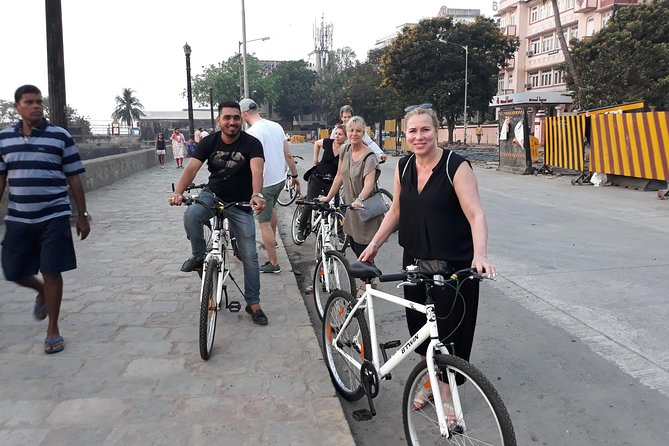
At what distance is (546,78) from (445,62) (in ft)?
54.5

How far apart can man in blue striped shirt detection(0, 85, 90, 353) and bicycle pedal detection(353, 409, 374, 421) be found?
2.29 metres

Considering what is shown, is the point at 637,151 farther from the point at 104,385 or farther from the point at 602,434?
the point at 104,385

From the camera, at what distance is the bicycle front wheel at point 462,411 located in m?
2.35

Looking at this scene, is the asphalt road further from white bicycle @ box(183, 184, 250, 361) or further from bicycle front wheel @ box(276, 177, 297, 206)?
bicycle front wheel @ box(276, 177, 297, 206)

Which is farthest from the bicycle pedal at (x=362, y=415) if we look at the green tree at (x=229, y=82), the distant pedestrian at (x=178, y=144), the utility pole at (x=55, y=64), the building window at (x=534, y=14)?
the green tree at (x=229, y=82)

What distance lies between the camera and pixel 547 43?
52.4 meters

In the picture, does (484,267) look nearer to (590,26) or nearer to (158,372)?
(158,372)

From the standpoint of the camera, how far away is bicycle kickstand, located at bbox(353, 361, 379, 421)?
127 inches

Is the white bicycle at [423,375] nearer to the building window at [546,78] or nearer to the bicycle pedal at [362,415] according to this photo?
the bicycle pedal at [362,415]

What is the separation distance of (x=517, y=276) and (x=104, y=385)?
4.50 m

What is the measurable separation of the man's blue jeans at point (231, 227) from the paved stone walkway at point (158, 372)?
1.51 ft

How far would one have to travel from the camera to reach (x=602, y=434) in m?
3.24

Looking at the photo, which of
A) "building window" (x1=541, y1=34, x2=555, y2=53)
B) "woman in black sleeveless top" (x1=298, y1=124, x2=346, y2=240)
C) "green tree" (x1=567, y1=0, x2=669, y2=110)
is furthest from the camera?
"building window" (x1=541, y1=34, x2=555, y2=53)

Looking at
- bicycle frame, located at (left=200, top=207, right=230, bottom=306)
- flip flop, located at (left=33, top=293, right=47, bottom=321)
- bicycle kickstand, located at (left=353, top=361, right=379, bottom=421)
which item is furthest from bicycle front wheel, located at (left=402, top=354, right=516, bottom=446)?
flip flop, located at (left=33, top=293, right=47, bottom=321)
